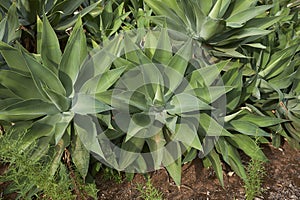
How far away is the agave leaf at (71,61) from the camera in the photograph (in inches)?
78.5

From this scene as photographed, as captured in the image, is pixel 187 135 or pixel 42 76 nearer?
pixel 42 76

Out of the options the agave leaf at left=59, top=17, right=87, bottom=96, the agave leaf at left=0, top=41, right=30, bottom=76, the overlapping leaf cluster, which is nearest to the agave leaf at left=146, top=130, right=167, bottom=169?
the overlapping leaf cluster

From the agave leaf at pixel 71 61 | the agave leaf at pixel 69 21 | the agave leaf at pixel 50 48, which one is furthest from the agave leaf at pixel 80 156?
the agave leaf at pixel 69 21

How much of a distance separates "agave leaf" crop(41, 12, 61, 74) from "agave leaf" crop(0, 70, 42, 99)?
122mm

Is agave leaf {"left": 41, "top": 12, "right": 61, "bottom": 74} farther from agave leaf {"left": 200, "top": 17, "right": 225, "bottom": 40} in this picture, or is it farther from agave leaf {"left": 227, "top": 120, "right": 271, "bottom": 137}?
agave leaf {"left": 227, "top": 120, "right": 271, "bottom": 137}

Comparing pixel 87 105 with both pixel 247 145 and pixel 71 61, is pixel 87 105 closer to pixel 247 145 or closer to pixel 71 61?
pixel 71 61

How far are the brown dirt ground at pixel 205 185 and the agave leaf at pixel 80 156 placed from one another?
31 centimetres

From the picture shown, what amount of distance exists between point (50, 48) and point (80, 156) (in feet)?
1.74

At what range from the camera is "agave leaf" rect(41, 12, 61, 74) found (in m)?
2.00

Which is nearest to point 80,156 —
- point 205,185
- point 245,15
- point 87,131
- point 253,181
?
point 87,131

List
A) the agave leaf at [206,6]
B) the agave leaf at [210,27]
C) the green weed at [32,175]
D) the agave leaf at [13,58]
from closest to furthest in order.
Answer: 1. the green weed at [32,175]
2. the agave leaf at [13,58]
3. the agave leaf at [210,27]
4. the agave leaf at [206,6]

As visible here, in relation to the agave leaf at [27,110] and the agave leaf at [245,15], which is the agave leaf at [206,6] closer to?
the agave leaf at [245,15]

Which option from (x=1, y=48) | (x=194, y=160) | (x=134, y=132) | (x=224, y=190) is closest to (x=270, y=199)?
(x=224, y=190)

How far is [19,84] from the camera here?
2.01 m
